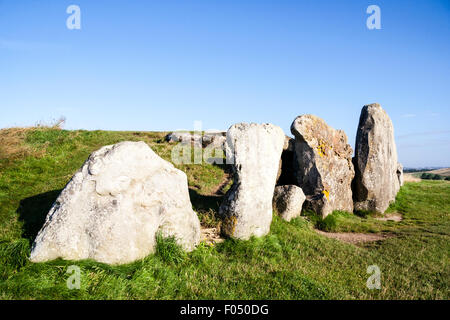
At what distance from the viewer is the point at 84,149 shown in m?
19.4

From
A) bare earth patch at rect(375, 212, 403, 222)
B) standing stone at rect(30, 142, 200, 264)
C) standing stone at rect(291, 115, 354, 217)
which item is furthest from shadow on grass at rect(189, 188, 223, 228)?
bare earth patch at rect(375, 212, 403, 222)

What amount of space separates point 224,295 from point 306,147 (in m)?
8.54

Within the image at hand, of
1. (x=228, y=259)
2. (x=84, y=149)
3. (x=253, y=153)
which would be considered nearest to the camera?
(x=228, y=259)

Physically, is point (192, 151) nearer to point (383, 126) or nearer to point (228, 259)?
point (383, 126)

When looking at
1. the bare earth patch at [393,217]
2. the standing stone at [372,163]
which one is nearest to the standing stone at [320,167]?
the standing stone at [372,163]

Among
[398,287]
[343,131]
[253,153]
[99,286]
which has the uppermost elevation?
[343,131]

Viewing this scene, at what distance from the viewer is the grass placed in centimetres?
562

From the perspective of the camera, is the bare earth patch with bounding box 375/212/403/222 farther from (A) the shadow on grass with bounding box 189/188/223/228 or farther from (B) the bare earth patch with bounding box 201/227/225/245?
(B) the bare earth patch with bounding box 201/227/225/245

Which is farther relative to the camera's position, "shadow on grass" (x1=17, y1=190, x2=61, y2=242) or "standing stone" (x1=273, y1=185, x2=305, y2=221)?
"standing stone" (x1=273, y1=185, x2=305, y2=221)

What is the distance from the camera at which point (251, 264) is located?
7.29 meters

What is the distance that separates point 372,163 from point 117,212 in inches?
488

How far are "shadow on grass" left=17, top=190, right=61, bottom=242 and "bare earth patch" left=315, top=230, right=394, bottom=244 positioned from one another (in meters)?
9.08

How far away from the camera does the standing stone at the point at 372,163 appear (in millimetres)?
14484
